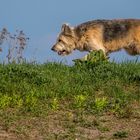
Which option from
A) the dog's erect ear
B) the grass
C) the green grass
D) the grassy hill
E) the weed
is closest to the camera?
the weed

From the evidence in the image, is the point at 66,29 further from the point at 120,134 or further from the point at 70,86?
the point at 120,134

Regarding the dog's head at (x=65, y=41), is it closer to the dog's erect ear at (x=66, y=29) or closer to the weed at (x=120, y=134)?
the dog's erect ear at (x=66, y=29)

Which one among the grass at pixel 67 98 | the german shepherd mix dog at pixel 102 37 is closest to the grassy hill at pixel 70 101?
the grass at pixel 67 98

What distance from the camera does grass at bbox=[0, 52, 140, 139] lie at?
26.6 ft

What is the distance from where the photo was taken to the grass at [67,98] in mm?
8102

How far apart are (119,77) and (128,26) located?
5.49 meters

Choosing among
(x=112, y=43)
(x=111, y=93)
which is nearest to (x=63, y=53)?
(x=112, y=43)

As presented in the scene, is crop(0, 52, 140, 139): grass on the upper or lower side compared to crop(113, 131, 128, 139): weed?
upper

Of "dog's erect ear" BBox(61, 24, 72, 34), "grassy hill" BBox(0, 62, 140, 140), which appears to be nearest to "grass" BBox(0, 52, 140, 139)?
"grassy hill" BBox(0, 62, 140, 140)

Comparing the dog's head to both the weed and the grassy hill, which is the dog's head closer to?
the grassy hill

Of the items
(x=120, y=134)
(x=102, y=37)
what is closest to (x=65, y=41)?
(x=102, y=37)

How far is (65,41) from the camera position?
15.9 metres

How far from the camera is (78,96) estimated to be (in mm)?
9117

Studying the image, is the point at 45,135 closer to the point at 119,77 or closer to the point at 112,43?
the point at 119,77
